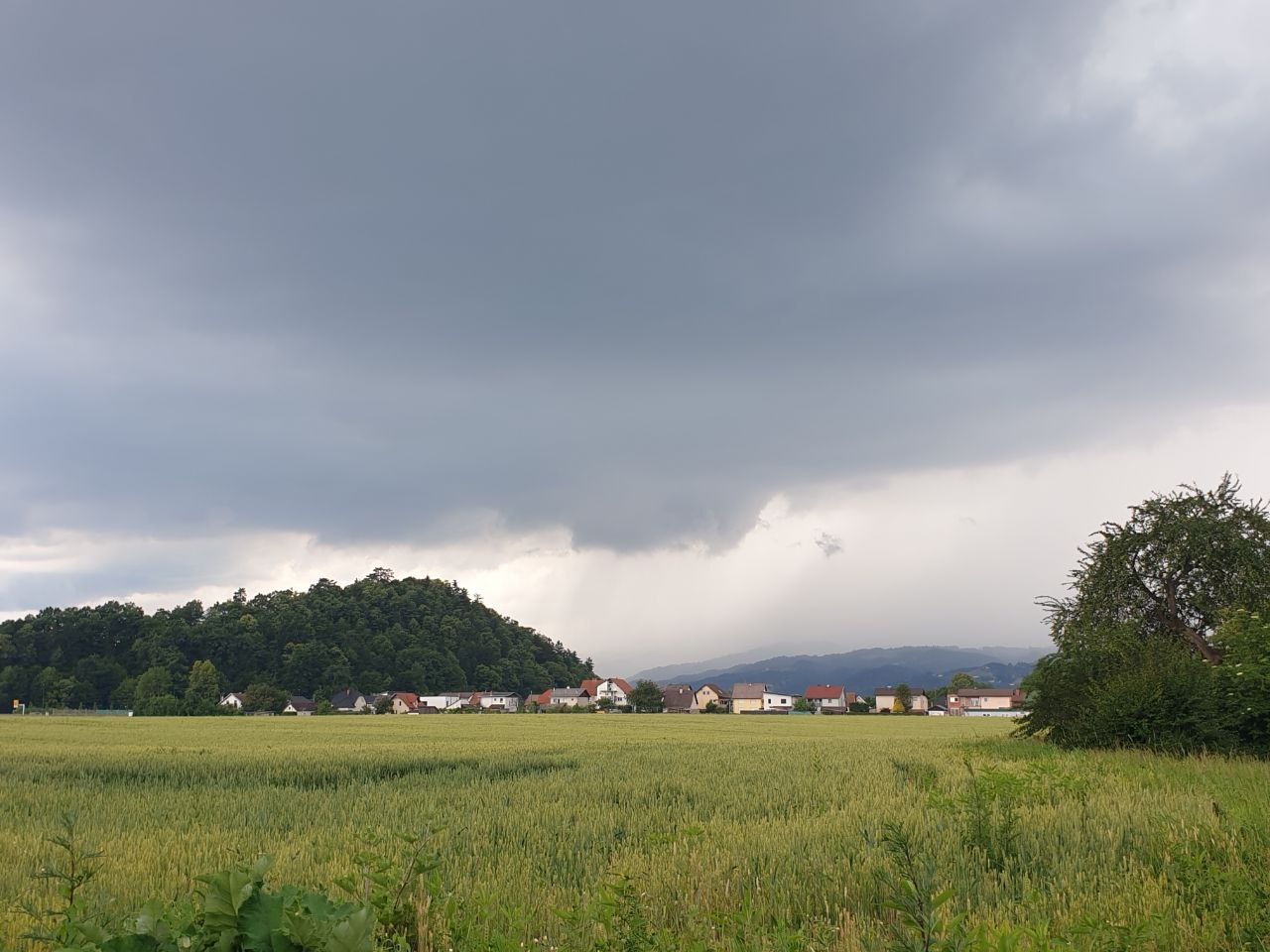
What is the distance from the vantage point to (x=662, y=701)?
13362cm

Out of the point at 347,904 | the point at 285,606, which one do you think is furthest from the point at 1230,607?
the point at 285,606

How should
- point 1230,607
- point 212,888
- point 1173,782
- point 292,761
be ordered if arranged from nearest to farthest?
point 212,888 → point 1173,782 → point 292,761 → point 1230,607

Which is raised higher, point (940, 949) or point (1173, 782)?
point (940, 949)

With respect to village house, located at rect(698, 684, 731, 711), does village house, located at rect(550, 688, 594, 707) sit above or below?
above

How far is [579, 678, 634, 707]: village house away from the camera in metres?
163

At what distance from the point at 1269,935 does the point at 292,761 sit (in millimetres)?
23274

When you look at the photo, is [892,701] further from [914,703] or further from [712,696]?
[712,696]

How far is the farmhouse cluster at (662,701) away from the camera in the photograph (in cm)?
13588

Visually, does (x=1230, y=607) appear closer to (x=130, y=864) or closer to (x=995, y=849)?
(x=995, y=849)

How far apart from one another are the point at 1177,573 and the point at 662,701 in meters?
110

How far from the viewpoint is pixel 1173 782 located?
14.2 metres

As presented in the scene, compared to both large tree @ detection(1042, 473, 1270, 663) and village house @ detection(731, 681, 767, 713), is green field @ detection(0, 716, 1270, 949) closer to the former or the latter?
large tree @ detection(1042, 473, 1270, 663)

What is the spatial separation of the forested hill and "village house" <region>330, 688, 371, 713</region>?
5.64 ft

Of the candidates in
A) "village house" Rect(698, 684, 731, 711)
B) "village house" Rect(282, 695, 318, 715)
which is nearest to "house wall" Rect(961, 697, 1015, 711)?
"village house" Rect(698, 684, 731, 711)
